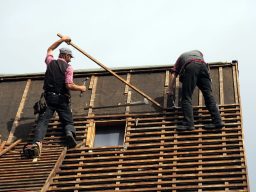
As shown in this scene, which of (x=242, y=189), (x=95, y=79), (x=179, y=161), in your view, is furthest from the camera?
(x=95, y=79)

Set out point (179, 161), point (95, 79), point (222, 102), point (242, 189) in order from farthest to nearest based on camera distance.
→ point (95, 79)
point (222, 102)
point (179, 161)
point (242, 189)

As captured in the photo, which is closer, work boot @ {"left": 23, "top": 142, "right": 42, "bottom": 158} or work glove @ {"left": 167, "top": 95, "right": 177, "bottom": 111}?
work boot @ {"left": 23, "top": 142, "right": 42, "bottom": 158}

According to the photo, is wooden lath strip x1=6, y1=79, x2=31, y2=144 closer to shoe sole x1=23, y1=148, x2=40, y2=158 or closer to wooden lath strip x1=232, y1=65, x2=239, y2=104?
shoe sole x1=23, y1=148, x2=40, y2=158

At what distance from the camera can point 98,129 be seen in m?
10.8

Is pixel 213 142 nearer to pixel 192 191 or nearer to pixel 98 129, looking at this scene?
pixel 192 191

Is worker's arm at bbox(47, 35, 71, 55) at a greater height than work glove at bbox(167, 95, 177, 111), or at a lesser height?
greater

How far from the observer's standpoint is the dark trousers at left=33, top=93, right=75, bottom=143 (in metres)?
10.2

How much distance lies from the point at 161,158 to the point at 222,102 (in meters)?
1.70

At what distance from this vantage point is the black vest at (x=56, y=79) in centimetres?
1034

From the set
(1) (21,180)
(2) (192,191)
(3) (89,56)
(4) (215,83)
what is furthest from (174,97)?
(1) (21,180)

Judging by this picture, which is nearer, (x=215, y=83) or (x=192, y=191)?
(x=192, y=191)

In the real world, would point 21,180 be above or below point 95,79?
below

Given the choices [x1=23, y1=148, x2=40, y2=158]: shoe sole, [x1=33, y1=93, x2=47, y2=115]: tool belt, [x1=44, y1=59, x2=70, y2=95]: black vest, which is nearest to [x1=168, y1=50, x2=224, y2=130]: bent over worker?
[x1=44, y1=59, x2=70, y2=95]: black vest

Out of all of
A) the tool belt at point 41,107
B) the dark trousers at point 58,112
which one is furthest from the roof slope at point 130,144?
the tool belt at point 41,107
